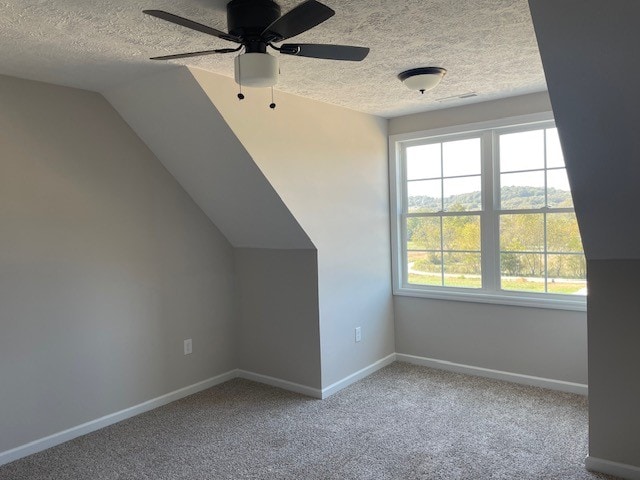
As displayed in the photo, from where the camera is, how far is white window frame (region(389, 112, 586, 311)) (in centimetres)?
369

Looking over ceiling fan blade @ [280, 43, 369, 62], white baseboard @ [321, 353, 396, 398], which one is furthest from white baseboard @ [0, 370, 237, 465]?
ceiling fan blade @ [280, 43, 369, 62]

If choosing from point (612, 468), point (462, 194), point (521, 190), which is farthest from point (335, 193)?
point (612, 468)

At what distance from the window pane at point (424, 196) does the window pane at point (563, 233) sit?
93 cm

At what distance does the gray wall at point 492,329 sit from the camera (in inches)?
142

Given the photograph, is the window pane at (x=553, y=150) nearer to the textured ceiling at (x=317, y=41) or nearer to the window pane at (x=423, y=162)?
the textured ceiling at (x=317, y=41)

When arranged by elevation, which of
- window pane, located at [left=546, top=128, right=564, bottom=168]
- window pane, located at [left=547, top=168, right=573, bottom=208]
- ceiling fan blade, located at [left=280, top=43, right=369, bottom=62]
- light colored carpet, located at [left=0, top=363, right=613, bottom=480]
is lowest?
light colored carpet, located at [left=0, top=363, right=613, bottom=480]

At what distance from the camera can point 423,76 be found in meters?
2.89

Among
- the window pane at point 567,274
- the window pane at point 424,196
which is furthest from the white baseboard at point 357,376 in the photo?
the window pane at point 567,274

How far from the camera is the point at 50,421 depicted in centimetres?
297

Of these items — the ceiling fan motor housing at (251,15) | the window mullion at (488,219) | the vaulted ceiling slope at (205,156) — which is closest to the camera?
the ceiling fan motor housing at (251,15)

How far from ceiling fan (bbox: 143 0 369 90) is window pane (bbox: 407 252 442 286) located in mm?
2576

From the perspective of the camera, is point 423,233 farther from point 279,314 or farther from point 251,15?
point 251,15

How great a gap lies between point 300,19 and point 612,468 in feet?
8.82

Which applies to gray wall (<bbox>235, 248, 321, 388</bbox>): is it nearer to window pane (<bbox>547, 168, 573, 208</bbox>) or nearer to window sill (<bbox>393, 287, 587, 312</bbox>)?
window sill (<bbox>393, 287, 587, 312</bbox>)
